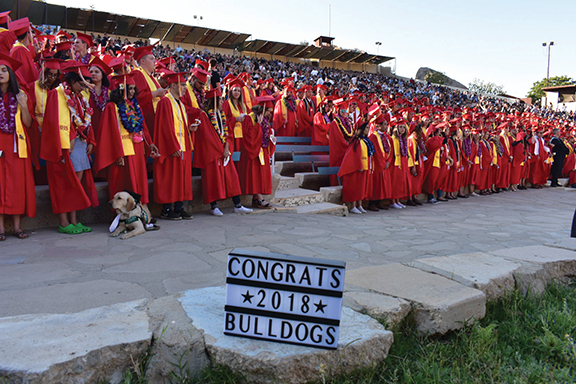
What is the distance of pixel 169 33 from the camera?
33.8 metres

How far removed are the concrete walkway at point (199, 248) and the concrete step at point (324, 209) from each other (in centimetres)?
56

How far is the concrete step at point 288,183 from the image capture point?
28.5ft

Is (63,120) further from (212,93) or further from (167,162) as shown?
(212,93)

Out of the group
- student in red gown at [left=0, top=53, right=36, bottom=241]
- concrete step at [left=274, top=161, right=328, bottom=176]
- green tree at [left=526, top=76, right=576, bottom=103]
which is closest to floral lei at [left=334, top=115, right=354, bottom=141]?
concrete step at [left=274, top=161, right=328, bottom=176]

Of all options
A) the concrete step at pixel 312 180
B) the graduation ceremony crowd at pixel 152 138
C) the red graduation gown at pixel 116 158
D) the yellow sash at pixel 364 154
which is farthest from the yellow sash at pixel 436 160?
the red graduation gown at pixel 116 158

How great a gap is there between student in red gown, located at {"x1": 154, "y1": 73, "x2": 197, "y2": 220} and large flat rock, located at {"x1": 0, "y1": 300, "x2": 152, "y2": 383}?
136 inches

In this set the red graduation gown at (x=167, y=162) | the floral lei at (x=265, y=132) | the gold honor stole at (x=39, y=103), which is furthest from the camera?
the floral lei at (x=265, y=132)

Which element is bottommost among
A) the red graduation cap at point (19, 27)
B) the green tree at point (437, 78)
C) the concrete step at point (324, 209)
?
the concrete step at point (324, 209)

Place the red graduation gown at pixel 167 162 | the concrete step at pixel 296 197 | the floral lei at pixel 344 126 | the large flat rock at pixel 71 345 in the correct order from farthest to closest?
the floral lei at pixel 344 126 → the concrete step at pixel 296 197 → the red graduation gown at pixel 167 162 → the large flat rock at pixel 71 345

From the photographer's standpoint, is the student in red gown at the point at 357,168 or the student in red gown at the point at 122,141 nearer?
the student in red gown at the point at 122,141

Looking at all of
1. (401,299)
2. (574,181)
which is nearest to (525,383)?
(401,299)

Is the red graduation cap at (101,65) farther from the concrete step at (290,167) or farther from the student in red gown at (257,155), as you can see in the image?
the concrete step at (290,167)

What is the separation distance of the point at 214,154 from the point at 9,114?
2583mm

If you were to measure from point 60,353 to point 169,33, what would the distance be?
35.8 metres
